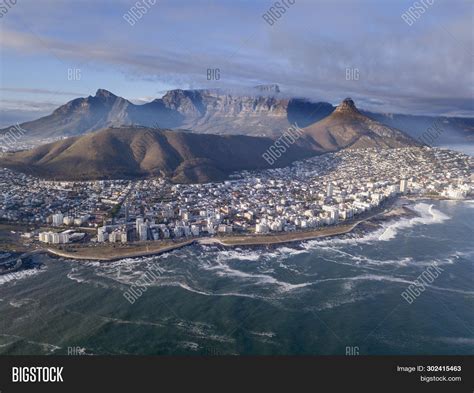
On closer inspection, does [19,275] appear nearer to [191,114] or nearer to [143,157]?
[143,157]

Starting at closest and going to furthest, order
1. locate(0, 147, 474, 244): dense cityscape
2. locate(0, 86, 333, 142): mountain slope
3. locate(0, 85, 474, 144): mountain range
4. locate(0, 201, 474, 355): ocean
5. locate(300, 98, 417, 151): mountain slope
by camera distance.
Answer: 1. locate(0, 201, 474, 355): ocean
2. locate(0, 147, 474, 244): dense cityscape
3. locate(300, 98, 417, 151): mountain slope
4. locate(0, 86, 333, 142): mountain slope
5. locate(0, 85, 474, 144): mountain range

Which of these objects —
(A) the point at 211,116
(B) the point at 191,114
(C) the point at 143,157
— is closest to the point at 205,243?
(C) the point at 143,157

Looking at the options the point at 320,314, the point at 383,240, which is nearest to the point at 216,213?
the point at 383,240

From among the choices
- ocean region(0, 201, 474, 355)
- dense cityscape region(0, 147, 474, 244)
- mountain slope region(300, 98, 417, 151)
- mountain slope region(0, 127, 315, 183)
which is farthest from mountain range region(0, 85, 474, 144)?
ocean region(0, 201, 474, 355)

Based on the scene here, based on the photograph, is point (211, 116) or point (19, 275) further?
point (211, 116)

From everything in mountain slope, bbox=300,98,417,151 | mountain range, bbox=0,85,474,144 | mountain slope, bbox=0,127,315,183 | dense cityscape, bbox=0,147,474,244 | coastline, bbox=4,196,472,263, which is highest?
mountain range, bbox=0,85,474,144

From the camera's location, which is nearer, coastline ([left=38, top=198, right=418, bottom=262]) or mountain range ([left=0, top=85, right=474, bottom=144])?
coastline ([left=38, top=198, right=418, bottom=262])

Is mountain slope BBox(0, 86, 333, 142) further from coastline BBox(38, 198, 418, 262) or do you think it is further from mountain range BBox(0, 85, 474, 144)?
coastline BBox(38, 198, 418, 262)
